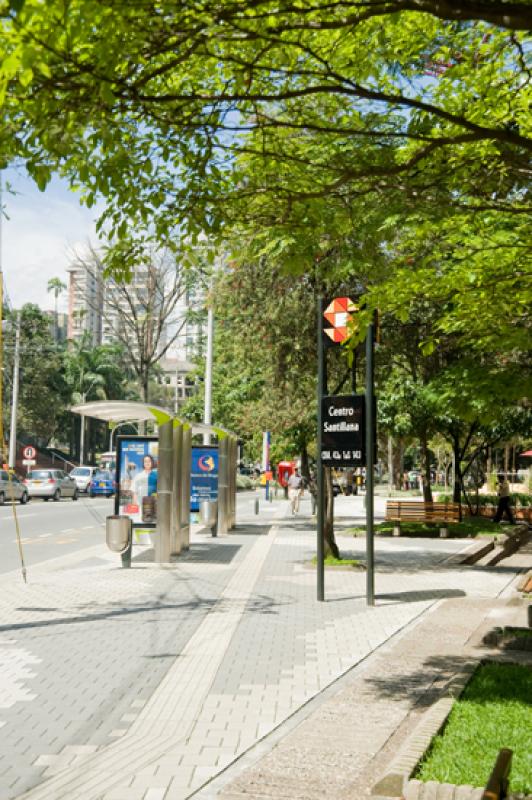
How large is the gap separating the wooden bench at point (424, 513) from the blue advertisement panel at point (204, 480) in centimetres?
507

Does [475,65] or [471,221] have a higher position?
[475,65]

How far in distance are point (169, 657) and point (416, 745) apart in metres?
3.57

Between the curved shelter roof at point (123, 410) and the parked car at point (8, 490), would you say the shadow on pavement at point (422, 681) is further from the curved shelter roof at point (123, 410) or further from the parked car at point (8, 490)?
the parked car at point (8, 490)

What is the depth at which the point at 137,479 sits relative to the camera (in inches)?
676

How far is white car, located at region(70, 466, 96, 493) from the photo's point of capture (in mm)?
52963

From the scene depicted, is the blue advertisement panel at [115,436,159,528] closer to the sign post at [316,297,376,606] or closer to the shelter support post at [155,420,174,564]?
the shelter support post at [155,420,174,564]

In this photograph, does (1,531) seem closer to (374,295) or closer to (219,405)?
(374,295)

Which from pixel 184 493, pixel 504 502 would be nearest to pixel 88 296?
pixel 184 493

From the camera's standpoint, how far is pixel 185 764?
5.06 meters

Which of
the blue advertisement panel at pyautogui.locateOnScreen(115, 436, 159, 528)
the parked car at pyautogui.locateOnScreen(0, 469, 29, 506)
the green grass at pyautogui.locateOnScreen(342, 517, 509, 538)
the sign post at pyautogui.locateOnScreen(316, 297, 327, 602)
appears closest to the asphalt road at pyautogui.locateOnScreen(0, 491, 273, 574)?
the blue advertisement panel at pyautogui.locateOnScreen(115, 436, 159, 528)

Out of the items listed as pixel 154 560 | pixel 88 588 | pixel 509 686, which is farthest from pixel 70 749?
pixel 154 560

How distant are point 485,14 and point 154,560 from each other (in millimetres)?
13127

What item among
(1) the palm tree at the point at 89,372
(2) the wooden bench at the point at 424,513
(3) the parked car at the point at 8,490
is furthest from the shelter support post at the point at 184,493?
(1) the palm tree at the point at 89,372

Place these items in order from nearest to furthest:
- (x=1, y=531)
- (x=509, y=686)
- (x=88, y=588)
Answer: (x=509, y=686), (x=88, y=588), (x=1, y=531)
